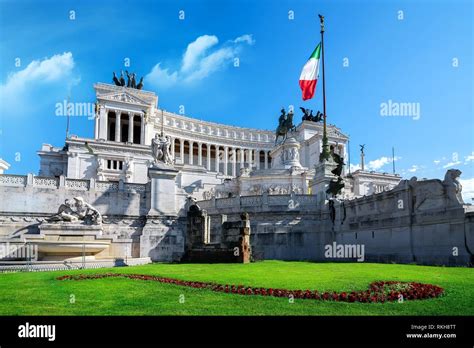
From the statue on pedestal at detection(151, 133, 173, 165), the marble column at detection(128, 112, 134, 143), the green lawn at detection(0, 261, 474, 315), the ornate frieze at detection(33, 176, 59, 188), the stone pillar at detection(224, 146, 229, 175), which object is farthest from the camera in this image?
the stone pillar at detection(224, 146, 229, 175)

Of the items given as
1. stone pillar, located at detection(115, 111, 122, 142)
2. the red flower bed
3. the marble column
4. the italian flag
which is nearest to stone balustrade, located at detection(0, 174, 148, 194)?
the italian flag

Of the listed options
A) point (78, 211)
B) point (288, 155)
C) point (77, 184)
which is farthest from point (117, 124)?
point (78, 211)

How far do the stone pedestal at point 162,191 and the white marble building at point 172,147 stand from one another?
26929mm

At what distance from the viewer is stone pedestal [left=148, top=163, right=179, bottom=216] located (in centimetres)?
3102

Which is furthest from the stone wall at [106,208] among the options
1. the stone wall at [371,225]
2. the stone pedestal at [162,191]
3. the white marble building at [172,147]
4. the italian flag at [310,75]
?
the white marble building at [172,147]

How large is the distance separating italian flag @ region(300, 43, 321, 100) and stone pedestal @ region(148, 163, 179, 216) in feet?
56.4

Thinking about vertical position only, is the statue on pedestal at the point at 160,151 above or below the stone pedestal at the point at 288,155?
below

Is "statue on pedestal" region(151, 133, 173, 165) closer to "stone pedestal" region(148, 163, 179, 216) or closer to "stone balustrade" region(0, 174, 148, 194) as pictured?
"stone pedestal" region(148, 163, 179, 216)

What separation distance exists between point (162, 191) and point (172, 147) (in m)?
76.9

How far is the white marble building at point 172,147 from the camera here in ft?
235

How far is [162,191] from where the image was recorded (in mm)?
31500

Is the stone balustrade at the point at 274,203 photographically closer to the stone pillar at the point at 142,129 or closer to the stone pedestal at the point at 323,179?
the stone pedestal at the point at 323,179
